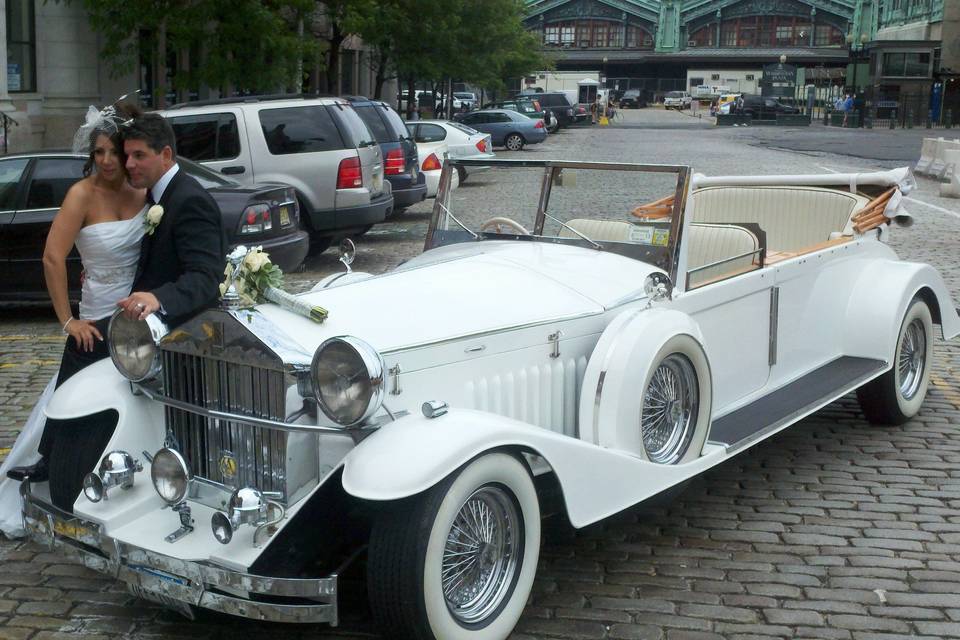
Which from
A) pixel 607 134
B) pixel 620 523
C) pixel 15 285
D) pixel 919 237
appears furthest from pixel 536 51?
pixel 620 523

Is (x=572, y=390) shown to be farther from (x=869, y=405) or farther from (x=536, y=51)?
(x=536, y=51)

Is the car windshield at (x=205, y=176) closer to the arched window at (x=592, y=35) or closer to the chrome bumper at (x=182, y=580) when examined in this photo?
the chrome bumper at (x=182, y=580)

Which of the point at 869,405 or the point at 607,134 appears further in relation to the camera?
the point at 607,134

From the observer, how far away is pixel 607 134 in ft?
170

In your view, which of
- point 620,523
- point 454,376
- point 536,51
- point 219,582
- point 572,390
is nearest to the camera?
point 219,582

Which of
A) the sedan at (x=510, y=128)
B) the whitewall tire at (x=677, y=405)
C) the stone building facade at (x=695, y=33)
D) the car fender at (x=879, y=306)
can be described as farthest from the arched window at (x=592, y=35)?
the whitewall tire at (x=677, y=405)

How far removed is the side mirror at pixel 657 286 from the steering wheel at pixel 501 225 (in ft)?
2.74

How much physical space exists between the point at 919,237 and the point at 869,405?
9.66m

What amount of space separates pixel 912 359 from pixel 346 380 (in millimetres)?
4479

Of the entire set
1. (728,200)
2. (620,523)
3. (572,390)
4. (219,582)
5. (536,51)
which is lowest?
(620,523)

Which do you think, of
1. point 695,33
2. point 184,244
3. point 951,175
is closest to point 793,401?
point 184,244

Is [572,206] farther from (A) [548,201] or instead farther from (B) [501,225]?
(B) [501,225]

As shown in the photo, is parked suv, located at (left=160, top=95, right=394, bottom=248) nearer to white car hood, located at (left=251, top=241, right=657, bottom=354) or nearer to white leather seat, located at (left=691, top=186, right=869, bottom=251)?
white leather seat, located at (left=691, top=186, right=869, bottom=251)

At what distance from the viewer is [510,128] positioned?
37.6 metres
